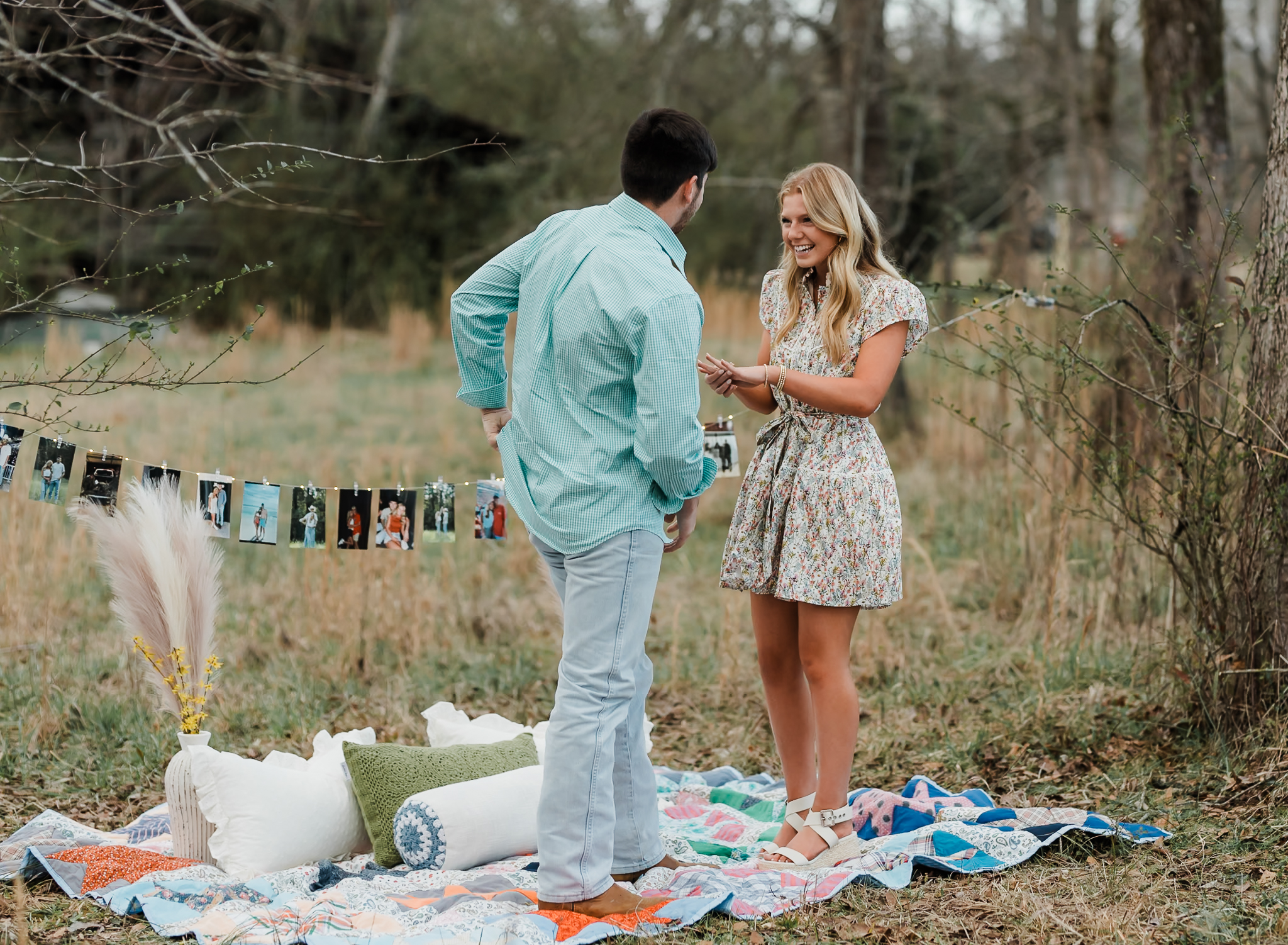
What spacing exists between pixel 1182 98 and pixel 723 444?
146 inches

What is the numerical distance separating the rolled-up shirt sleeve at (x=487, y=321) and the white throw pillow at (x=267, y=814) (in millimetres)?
1109

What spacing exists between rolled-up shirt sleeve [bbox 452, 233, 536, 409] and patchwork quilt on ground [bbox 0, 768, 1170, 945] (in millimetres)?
1193

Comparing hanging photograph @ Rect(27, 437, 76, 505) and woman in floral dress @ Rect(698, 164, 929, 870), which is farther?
hanging photograph @ Rect(27, 437, 76, 505)

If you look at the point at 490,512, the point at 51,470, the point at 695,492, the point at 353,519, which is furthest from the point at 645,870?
the point at 51,470

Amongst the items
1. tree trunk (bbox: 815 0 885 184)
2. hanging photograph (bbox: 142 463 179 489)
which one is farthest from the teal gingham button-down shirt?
tree trunk (bbox: 815 0 885 184)

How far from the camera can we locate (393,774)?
11.0 feet

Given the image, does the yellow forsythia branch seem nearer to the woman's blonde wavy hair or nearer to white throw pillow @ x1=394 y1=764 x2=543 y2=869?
white throw pillow @ x1=394 y1=764 x2=543 y2=869

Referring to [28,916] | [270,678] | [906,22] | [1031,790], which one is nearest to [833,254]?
[1031,790]

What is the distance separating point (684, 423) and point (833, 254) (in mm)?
820

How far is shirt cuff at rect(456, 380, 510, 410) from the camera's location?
3.11 metres

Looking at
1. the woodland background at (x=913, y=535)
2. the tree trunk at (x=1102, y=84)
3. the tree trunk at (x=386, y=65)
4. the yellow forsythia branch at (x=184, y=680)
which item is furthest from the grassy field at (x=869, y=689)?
the tree trunk at (x=386, y=65)

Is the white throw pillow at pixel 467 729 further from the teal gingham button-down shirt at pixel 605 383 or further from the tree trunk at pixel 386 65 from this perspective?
the tree trunk at pixel 386 65

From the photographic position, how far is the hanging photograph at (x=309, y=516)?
4.00 meters

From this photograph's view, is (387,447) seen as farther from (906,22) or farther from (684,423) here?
(906,22)
